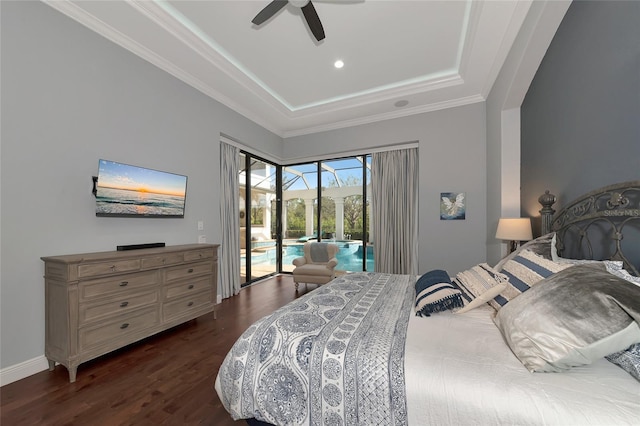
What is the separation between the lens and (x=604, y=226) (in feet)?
5.42

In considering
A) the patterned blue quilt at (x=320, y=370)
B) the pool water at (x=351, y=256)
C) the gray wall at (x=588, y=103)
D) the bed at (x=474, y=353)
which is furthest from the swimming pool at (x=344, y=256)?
the patterned blue quilt at (x=320, y=370)

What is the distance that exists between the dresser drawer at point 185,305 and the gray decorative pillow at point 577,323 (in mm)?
2928

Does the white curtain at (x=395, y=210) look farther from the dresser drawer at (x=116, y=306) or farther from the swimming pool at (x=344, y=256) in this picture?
the dresser drawer at (x=116, y=306)

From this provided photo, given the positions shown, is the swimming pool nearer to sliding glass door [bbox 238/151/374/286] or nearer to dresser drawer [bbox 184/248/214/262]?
sliding glass door [bbox 238/151/374/286]

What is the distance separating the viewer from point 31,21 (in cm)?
204

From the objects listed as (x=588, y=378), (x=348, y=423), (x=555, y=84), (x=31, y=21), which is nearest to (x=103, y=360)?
(x=348, y=423)

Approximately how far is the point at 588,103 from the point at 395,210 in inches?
115

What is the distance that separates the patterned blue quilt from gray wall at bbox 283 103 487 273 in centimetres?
290

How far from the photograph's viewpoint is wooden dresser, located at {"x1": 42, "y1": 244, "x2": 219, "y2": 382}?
1.93 meters

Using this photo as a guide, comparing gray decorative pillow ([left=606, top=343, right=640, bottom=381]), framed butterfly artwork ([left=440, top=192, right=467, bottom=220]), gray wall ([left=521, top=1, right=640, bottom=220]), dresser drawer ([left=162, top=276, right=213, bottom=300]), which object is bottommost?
dresser drawer ([left=162, top=276, right=213, bottom=300])

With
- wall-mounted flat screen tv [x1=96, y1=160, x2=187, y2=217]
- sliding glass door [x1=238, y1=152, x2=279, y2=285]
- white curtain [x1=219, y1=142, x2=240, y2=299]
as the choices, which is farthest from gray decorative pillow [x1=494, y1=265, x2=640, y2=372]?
sliding glass door [x1=238, y1=152, x2=279, y2=285]

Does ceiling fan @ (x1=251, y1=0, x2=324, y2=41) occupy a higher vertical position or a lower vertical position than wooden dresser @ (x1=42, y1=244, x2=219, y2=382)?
higher

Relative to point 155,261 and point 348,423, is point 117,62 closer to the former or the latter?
point 155,261

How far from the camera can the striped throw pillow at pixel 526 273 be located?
1.50 meters
